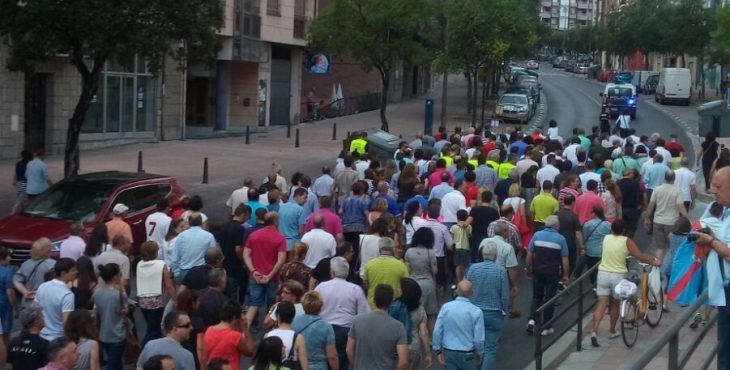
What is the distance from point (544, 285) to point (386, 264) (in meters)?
3.41

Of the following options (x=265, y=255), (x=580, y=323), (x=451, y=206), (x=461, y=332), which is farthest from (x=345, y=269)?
(x=451, y=206)

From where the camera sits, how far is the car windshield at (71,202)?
633 inches

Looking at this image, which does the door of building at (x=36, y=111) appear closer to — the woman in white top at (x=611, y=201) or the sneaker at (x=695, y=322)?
the woman in white top at (x=611, y=201)

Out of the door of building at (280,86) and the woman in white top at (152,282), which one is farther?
the door of building at (280,86)

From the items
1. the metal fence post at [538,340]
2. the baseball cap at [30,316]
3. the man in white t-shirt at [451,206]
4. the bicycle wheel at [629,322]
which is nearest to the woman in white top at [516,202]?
the man in white t-shirt at [451,206]

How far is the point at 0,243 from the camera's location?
15.1 meters

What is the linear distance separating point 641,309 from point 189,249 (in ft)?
18.0

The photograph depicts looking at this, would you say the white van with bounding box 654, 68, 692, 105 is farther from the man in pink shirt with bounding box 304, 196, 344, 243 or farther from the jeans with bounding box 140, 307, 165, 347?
the jeans with bounding box 140, 307, 165, 347

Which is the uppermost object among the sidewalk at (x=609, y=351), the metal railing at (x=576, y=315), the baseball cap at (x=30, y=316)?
the baseball cap at (x=30, y=316)

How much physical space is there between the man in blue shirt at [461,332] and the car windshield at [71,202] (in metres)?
7.72

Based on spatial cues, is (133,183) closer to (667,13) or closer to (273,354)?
(273,354)

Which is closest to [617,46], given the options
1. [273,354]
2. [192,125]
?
[192,125]

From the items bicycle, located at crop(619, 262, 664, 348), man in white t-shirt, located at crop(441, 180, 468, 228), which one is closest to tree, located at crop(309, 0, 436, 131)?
man in white t-shirt, located at crop(441, 180, 468, 228)

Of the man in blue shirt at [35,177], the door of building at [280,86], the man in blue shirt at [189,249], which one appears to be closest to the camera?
the man in blue shirt at [189,249]
